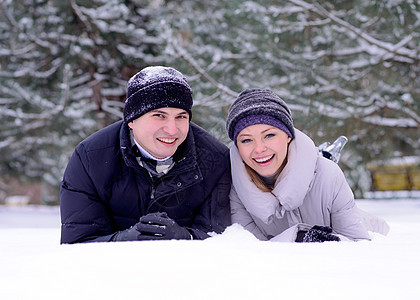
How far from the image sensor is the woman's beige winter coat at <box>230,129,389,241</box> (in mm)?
2254

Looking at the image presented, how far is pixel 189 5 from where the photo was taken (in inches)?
345

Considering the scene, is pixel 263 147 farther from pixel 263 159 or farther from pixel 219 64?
pixel 219 64

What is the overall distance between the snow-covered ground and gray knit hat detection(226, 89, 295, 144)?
840 millimetres

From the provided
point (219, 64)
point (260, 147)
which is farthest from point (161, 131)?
point (219, 64)

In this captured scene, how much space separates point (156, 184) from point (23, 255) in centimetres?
91

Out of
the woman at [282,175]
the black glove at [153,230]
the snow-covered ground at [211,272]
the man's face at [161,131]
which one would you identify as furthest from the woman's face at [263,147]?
the snow-covered ground at [211,272]

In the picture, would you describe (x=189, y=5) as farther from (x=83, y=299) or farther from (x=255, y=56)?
(x=83, y=299)

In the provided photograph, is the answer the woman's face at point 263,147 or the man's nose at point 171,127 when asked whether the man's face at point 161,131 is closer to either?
the man's nose at point 171,127

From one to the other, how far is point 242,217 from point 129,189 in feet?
2.31

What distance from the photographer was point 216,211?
8.02ft

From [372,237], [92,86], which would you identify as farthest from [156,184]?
[92,86]

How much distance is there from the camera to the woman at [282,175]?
7.45 feet

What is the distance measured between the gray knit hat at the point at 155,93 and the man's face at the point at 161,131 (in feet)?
0.12

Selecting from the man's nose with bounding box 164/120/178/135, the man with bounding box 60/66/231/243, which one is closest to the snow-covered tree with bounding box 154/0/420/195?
the man with bounding box 60/66/231/243
